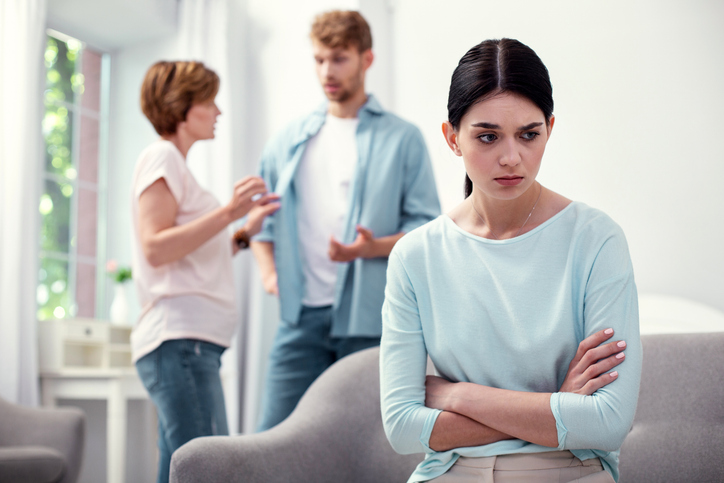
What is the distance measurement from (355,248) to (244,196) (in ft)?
1.09

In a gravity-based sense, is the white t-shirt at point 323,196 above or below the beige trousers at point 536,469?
above

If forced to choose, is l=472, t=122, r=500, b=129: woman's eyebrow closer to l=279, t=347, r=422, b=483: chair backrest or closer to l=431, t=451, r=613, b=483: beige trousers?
l=431, t=451, r=613, b=483: beige trousers

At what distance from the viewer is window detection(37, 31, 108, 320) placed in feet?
10.9

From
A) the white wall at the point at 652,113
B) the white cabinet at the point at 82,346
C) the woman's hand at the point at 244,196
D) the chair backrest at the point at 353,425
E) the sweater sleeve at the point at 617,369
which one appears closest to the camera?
the sweater sleeve at the point at 617,369

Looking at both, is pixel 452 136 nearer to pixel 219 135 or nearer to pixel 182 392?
pixel 182 392

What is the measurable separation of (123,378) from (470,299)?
205 cm

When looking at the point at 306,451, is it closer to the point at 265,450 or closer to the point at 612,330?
the point at 265,450

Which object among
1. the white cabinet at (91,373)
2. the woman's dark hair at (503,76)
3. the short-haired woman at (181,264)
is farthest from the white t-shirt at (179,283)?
the white cabinet at (91,373)

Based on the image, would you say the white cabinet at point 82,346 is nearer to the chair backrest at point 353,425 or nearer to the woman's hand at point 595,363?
the chair backrest at point 353,425

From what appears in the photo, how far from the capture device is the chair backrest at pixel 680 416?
51.7 inches

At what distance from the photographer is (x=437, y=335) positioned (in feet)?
3.47

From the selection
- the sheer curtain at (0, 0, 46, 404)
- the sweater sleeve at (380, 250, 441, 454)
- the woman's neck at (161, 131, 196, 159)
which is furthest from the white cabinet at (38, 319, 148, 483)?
the sweater sleeve at (380, 250, 441, 454)

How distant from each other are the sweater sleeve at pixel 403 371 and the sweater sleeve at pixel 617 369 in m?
0.20

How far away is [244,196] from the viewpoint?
5.94ft
